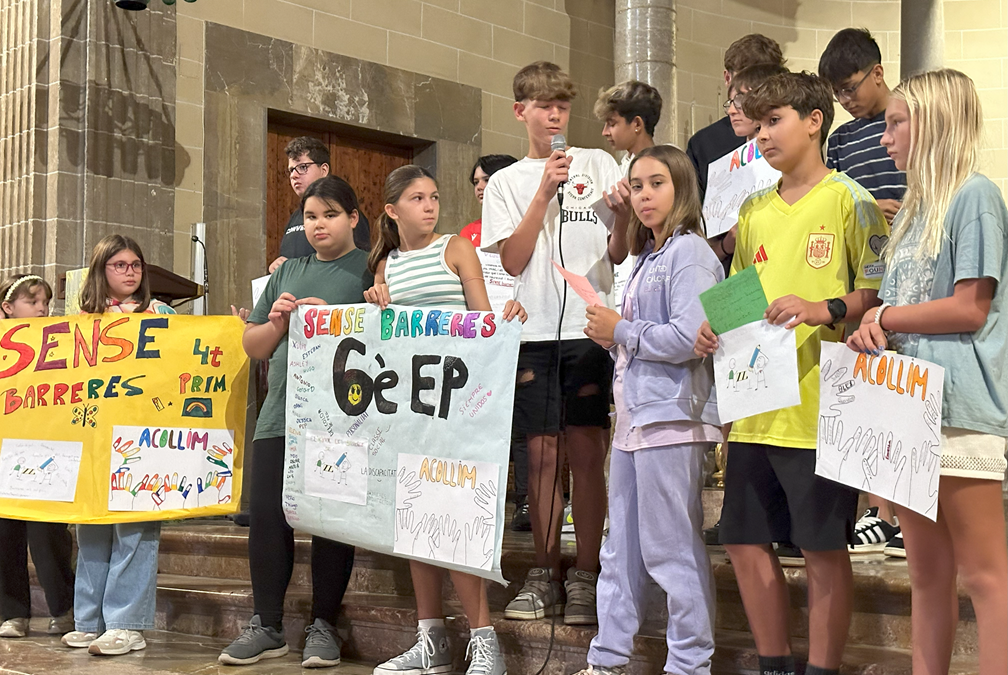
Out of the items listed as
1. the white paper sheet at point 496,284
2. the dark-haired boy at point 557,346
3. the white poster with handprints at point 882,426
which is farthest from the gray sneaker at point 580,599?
the white paper sheet at point 496,284

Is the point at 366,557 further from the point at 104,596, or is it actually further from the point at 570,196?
the point at 570,196

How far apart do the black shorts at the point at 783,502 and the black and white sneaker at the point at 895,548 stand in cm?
100

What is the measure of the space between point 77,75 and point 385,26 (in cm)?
229

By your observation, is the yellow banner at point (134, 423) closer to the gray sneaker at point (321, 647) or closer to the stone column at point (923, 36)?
the gray sneaker at point (321, 647)

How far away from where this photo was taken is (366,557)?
435 centimetres

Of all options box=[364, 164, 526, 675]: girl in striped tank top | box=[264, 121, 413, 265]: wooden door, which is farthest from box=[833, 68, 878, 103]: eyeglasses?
box=[264, 121, 413, 265]: wooden door

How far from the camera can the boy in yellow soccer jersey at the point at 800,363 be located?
275 cm

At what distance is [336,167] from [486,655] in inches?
210

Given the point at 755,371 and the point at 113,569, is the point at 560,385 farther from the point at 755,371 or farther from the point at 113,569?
the point at 113,569

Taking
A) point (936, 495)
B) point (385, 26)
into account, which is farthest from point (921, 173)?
point (385, 26)

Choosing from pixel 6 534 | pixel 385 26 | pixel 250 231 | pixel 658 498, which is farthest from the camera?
pixel 385 26

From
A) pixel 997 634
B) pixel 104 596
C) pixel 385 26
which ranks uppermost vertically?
pixel 385 26

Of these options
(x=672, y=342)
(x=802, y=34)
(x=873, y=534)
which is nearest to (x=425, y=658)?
(x=672, y=342)

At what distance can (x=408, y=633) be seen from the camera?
12.4ft
